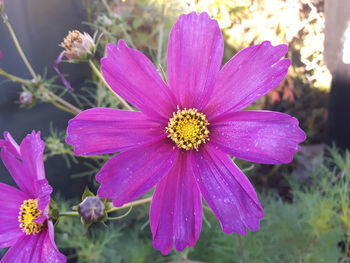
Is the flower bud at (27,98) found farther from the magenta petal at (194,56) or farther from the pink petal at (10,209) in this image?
the magenta petal at (194,56)

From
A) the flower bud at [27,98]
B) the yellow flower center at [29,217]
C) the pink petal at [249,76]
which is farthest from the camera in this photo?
the flower bud at [27,98]

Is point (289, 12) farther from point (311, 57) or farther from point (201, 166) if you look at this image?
point (201, 166)

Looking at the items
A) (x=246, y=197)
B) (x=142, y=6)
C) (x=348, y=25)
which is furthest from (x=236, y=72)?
(x=142, y=6)

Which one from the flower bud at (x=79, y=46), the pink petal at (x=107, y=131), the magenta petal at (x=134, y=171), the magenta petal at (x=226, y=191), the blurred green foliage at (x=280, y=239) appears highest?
the flower bud at (x=79, y=46)

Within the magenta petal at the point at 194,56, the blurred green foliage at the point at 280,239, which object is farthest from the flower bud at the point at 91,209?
the blurred green foliage at the point at 280,239

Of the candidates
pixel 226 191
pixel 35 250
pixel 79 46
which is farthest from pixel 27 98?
pixel 226 191

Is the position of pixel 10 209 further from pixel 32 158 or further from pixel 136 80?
pixel 136 80
